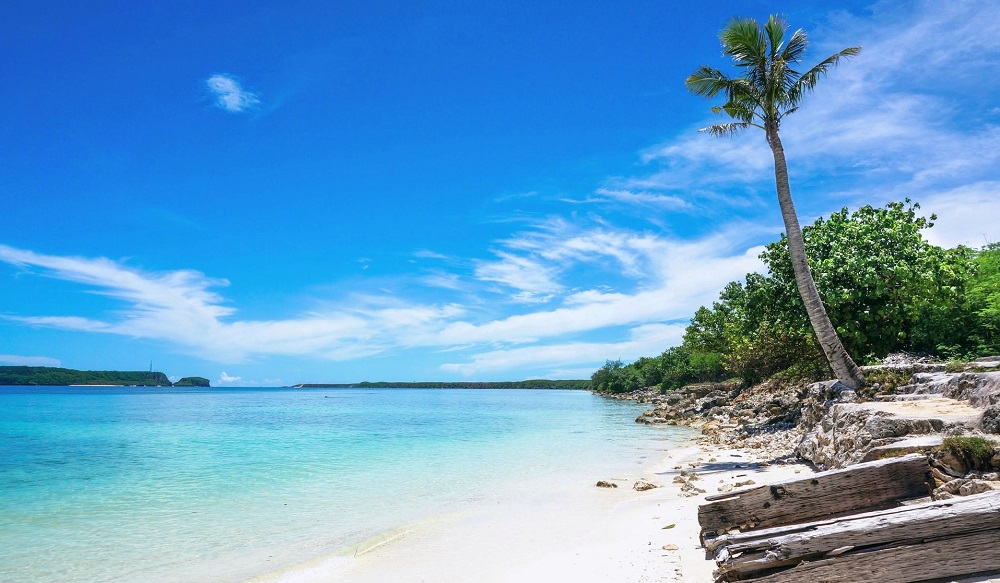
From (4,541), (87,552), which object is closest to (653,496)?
(87,552)

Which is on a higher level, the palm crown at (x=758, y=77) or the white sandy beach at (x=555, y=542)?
the palm crown at (x=758, y=77)

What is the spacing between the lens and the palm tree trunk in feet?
47.1

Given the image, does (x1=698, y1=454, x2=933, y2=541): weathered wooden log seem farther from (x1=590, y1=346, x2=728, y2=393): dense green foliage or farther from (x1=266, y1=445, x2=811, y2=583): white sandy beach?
(x1=590, y1=346, x2=728, y2=393): dense green foliage

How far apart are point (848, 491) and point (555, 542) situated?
5.01m

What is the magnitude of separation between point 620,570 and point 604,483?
24.7 ft

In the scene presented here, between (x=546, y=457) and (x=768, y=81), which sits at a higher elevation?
(x=768, y=81)

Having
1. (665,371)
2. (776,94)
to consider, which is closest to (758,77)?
(776,94)

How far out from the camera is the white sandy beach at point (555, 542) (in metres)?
7.42

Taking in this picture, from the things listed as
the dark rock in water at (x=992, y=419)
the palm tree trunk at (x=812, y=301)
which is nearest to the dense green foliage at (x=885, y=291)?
the palm tree trunk at (x=812, y=301)

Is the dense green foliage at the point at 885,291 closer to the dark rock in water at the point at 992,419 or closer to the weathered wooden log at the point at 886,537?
the dark rock in water at the point at 992,419

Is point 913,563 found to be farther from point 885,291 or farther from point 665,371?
point 665,371

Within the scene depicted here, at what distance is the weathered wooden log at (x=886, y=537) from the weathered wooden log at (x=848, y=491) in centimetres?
109

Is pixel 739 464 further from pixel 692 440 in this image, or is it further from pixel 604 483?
pixel 692 440

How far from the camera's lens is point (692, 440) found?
83.5ft
